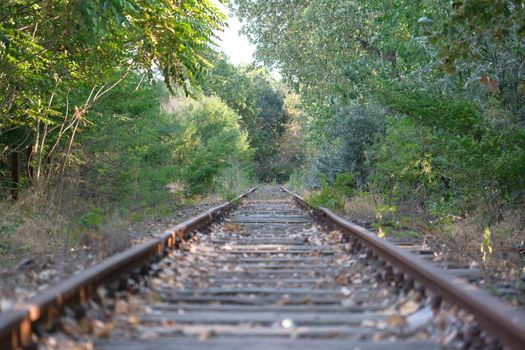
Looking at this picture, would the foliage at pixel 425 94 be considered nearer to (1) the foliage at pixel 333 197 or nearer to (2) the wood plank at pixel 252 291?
(1) the foliage at pixel 333 197

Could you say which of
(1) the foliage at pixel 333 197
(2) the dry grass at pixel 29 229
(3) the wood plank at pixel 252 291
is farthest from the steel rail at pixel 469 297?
(1) the foliage at pixel 333 197

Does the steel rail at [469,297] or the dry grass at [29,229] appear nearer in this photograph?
the steel rail at [469,297]

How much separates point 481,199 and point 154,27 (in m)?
6.02

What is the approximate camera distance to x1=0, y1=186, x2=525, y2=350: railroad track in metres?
3.57

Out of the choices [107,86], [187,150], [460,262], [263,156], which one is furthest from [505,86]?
[263,156]

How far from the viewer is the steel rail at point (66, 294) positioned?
3150mm

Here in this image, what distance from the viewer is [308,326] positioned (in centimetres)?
409

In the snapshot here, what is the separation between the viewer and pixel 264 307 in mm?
4594

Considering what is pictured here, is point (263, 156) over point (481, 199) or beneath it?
over

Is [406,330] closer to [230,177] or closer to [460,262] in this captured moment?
[460,262]

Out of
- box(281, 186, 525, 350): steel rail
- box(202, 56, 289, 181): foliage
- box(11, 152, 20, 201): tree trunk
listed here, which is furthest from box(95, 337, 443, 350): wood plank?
box(202, 56, 289, 181): foliage

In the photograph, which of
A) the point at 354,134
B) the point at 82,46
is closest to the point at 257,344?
the point at 82,46

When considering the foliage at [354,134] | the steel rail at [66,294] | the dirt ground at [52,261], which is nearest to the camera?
the steel rail at [66,294]

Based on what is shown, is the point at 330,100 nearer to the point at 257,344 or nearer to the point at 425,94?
the point at 425,94
